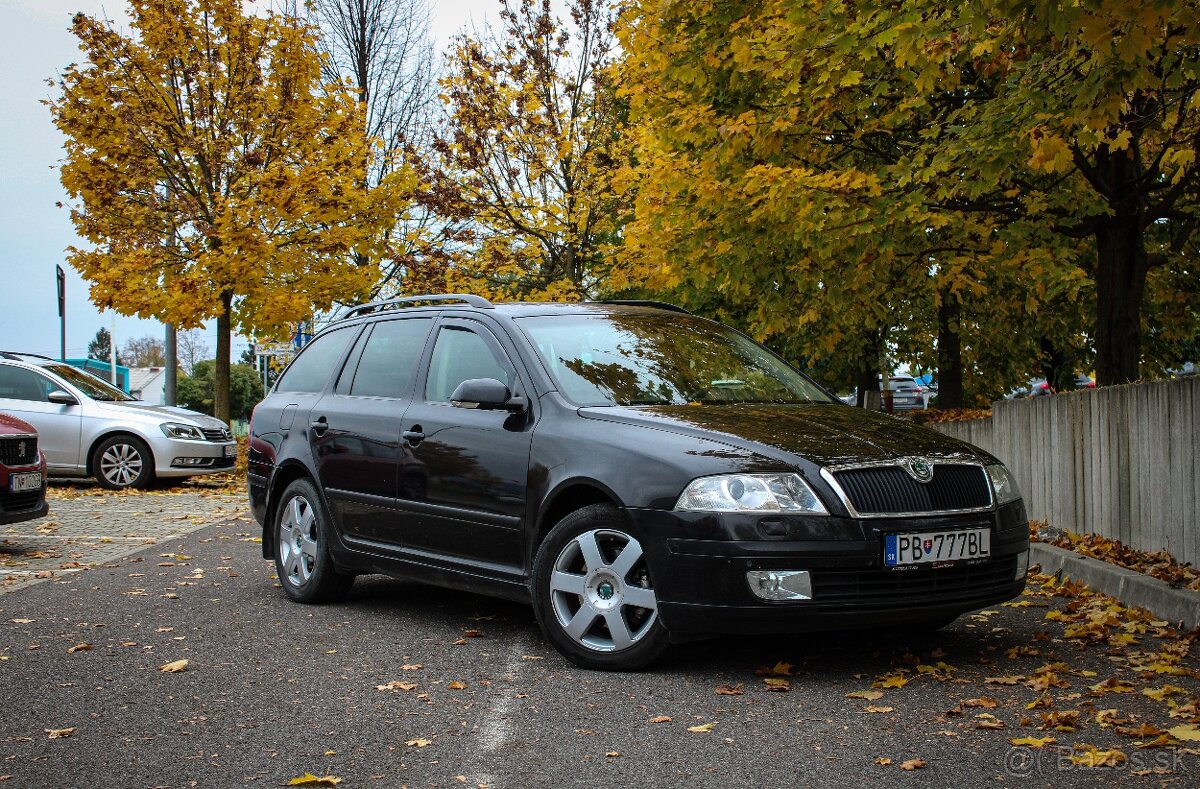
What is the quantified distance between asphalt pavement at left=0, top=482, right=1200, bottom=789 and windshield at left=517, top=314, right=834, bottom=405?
125cm

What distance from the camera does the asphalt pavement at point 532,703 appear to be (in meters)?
4.43

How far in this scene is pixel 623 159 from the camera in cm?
2722

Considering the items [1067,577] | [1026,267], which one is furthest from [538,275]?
[1067,577]

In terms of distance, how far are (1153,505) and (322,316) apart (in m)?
22.6

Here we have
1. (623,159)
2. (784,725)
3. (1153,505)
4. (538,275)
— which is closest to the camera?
(784,725)

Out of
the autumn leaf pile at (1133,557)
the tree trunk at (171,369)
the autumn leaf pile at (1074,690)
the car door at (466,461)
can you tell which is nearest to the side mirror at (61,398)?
the tree trunk at (171,369)

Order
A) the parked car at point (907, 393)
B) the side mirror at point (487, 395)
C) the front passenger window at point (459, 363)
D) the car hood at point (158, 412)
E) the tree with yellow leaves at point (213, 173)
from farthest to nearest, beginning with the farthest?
1. the parked car at point (907, 393)
2. the tree with yellow leaves at point (213, 173)
3. the car hood at point (158, 412)
4. the front passenger window at point (459, 363)
5. the side mirror at point (487, 395)

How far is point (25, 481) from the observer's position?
36.8 feet

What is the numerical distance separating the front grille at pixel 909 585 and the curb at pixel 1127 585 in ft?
4.50

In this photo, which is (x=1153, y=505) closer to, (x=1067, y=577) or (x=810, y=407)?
(x=1067, y=577)

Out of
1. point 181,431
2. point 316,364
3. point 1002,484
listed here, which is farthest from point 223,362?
point 1002,484

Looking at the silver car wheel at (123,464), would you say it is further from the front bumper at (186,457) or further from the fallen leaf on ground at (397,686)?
the fallen leaf on ground at (397,686)

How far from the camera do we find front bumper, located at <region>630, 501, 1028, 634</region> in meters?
5.57

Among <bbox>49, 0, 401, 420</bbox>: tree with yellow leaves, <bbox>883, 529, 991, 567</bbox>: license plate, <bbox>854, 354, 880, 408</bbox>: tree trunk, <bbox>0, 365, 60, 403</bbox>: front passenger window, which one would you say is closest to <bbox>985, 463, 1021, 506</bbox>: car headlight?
<bbox>883, 529, 991, 567</bbox>: license plate
